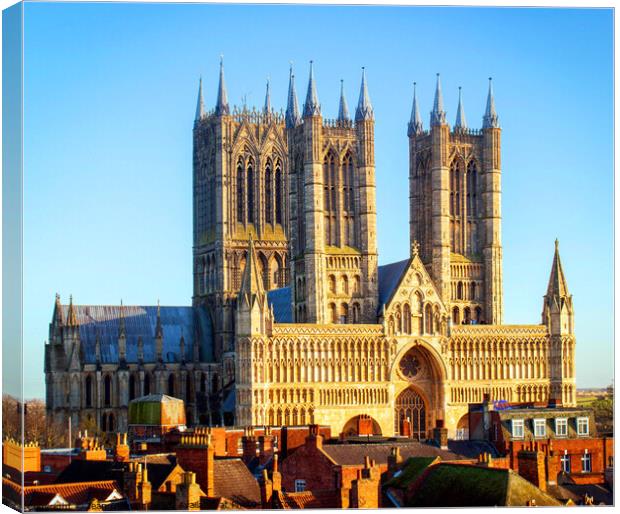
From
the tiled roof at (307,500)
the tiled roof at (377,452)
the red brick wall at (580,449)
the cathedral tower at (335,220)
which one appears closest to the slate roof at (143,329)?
the cathedral tower at (335,220)

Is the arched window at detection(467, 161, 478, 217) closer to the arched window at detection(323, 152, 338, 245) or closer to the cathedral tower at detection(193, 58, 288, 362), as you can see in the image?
the arched window at detection(323, 152, 338, 245)

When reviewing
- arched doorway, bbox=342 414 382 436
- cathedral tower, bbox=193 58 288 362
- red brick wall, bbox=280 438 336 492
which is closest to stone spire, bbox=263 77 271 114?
cathedral tower, bbox=193 58 288 362

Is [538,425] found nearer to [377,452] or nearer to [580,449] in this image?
[580,449]

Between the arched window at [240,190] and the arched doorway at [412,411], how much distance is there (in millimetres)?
26103

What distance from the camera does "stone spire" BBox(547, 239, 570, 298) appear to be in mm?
109375

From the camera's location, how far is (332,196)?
352ft

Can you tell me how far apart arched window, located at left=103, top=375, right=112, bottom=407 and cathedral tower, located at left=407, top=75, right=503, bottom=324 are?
22901 mm

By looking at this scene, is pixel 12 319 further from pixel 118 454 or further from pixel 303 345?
pixel 303 345

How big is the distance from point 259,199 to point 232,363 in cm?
1718

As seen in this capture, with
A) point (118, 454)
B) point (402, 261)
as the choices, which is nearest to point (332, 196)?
point (402, 261)

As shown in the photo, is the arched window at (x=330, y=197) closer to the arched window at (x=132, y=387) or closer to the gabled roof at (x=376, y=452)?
the arched window at (x=132, y=387)

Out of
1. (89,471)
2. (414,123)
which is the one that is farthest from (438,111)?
(89,471)

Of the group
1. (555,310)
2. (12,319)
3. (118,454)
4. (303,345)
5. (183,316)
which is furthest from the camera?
(183,316)

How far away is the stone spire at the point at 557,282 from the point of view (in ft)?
359
